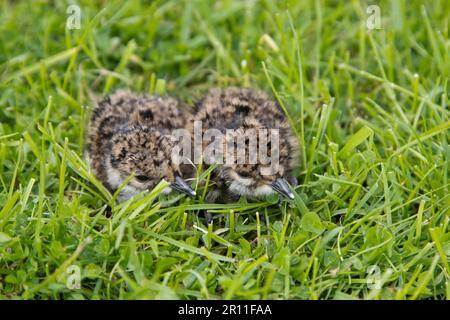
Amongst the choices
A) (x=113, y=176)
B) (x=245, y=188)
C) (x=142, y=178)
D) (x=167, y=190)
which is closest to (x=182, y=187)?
(x=167, y=190)

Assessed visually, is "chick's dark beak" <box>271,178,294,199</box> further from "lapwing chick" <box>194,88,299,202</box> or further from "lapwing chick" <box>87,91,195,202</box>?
"lapwing chick" <box>87,91,195,202</box>

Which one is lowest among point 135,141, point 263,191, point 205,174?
point 263,191

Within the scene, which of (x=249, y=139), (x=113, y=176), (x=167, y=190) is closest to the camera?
(x=249, y=139)

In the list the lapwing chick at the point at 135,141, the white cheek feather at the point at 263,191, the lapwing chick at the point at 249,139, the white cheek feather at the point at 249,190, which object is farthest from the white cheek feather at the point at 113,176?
the white cheek feather at the point at 263,191

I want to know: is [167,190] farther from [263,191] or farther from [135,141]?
[263,191]

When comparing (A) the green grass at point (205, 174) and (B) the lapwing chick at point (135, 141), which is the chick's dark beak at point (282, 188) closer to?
(A) the green grass at point (205, 174)
